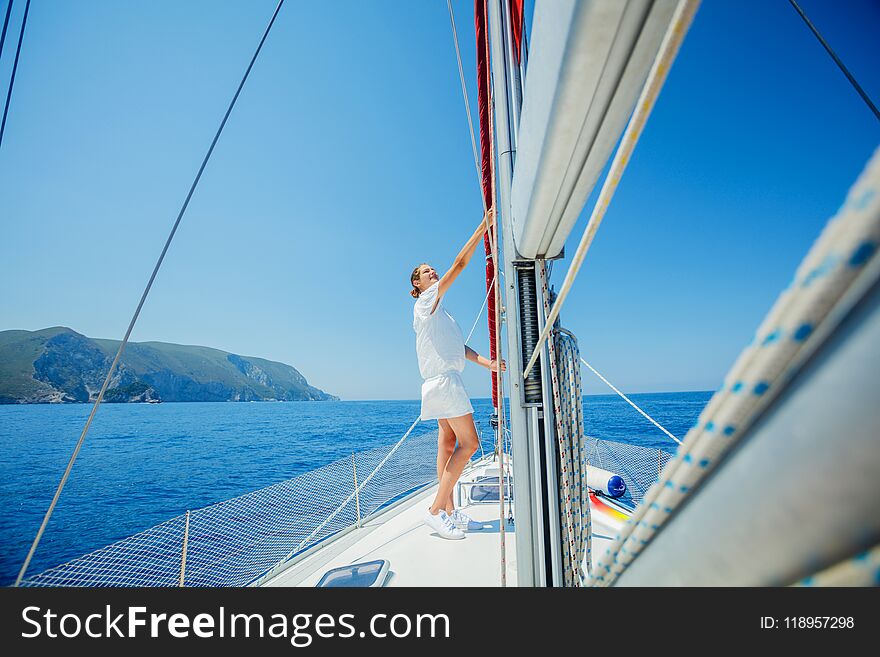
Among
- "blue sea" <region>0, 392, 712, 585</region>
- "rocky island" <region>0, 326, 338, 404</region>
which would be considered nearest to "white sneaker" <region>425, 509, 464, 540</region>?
"blue sea" <region>0, 392, 712, 585</region>

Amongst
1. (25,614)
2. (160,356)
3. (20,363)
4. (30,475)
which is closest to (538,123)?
(25,614)

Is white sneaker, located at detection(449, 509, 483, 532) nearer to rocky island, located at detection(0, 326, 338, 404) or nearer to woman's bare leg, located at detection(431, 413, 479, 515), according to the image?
woman's bare leg, located at detection(431, 413, 479, 515)

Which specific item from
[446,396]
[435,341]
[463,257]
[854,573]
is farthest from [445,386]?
[854,573]

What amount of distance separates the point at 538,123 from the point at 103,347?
77941mm

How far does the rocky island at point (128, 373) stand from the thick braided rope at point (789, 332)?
48.0 m

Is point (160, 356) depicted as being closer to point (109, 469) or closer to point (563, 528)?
point (109, 469)

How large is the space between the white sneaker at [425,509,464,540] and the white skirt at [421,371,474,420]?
0.56 metres

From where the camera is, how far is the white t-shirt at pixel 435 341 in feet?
5.85

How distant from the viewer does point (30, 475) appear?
45.1ft

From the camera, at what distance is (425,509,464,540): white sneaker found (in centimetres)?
193

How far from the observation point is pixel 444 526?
77.2 inches

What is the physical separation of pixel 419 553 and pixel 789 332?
2.00 metres

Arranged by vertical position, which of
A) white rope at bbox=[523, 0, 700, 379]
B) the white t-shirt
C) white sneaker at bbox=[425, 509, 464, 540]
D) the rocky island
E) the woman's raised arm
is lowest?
white sneaker at bbox=[425, 509, 464, 540]

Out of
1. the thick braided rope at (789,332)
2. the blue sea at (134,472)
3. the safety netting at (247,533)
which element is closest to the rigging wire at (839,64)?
the thick braided rope at (789,332)
